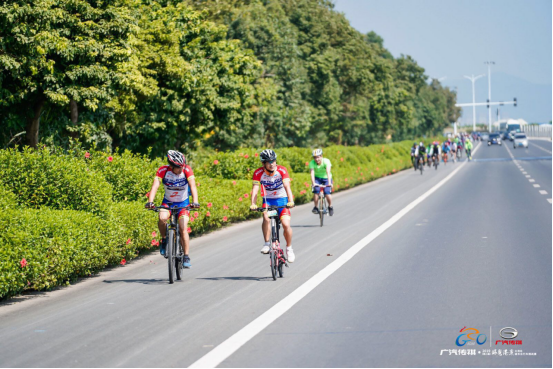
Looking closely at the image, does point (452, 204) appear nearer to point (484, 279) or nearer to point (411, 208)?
point (411, 208)

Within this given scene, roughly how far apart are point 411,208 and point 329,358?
16.3 m

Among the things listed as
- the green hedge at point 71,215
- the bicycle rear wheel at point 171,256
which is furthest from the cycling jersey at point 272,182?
the green hedge at point 71,215

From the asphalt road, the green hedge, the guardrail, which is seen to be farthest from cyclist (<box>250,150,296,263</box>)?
the guardrail

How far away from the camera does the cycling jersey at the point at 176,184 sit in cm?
1051

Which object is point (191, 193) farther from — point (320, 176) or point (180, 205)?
point (320, 176)

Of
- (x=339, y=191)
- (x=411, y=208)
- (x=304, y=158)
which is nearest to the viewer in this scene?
(x=411, y=208)

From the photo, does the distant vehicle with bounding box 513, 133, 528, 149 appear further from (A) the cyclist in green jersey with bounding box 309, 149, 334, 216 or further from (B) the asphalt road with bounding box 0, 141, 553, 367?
(B) the asphalt road with bounding box 0, 141, 553, 367

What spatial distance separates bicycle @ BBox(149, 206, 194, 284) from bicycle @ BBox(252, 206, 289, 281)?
1.19m

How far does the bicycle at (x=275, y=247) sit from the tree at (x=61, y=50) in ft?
33.8

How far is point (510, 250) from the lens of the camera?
12.7 metres

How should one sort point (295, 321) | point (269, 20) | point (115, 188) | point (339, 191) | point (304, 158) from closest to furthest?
point (295, 321) → point (115, 188) → point (304, 158) → point (339, 191) → point (269, 20)

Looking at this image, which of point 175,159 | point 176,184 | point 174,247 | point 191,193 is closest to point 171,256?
Answer: point 174,247

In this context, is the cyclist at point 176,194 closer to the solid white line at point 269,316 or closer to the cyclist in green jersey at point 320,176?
the solid white line at point 269,316

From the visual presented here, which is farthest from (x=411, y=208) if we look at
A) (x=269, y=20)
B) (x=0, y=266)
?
(x=269, y=20)
